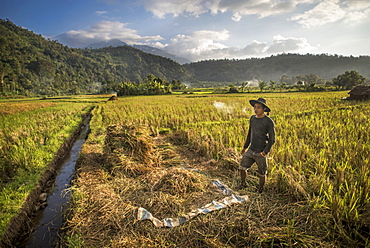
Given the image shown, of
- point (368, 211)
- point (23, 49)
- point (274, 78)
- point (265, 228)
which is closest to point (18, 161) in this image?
point (265, 228)

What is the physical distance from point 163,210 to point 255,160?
1.78m

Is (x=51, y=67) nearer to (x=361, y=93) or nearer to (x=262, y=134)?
(x=262, y=134)

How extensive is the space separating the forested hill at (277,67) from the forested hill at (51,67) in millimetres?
49835

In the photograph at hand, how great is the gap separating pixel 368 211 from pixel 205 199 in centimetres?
220

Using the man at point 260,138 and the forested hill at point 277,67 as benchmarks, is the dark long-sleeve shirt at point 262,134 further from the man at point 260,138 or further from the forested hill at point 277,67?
the forested hill at point 277,67

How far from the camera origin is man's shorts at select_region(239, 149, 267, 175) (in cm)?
305

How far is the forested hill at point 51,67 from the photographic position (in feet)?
164

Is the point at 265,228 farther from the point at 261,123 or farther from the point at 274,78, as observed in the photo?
the point at 274,78

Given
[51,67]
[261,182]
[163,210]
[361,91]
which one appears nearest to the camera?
[163,210]

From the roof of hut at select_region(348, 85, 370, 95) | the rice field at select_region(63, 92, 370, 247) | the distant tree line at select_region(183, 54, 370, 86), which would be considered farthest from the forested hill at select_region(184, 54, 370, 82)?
the rice field at select_region(63, 92, 370, 247)

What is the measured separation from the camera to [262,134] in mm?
3051

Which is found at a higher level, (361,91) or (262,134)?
(361,91)

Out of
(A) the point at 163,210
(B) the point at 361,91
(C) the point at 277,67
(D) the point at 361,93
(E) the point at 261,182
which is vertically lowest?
(A) the point at 163,210

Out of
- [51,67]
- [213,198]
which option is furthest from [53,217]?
[51,67]
